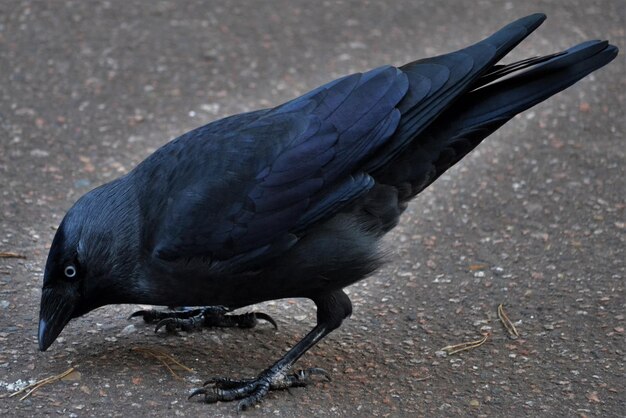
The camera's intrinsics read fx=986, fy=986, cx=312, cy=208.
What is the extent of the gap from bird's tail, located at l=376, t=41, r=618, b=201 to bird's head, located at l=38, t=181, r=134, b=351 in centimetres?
117

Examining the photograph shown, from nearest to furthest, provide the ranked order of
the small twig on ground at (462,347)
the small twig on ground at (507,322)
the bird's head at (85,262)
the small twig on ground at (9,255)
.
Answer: the bird's head at (85,262) < the small twig on ground at (462,347) < the small twig on ground at (507,322) < the small twig on ground at (9,255)

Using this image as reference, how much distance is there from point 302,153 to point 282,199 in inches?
8.6

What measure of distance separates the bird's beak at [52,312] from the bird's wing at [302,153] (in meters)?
0.48

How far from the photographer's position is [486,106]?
14.6ft

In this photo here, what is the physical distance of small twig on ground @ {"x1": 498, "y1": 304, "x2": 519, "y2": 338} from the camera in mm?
4734

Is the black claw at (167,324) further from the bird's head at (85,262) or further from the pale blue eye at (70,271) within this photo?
the pale blue eye at (70,271)

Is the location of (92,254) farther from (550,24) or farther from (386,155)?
(550,24)

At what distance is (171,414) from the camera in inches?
157

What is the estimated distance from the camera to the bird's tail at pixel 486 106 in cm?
439

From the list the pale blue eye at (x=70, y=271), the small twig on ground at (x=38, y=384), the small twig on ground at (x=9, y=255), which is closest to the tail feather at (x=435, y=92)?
the pale blue eye at (x=70, y=271)

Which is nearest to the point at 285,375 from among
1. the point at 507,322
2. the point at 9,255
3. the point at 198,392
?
the point at 198,392

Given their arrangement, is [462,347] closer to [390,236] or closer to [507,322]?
[507,322]

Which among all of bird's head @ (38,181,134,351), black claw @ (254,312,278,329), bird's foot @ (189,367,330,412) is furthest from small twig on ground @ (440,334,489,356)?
bird's head @ (38,181,134,351)

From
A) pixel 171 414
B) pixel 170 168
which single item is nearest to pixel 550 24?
pixel 170 168
